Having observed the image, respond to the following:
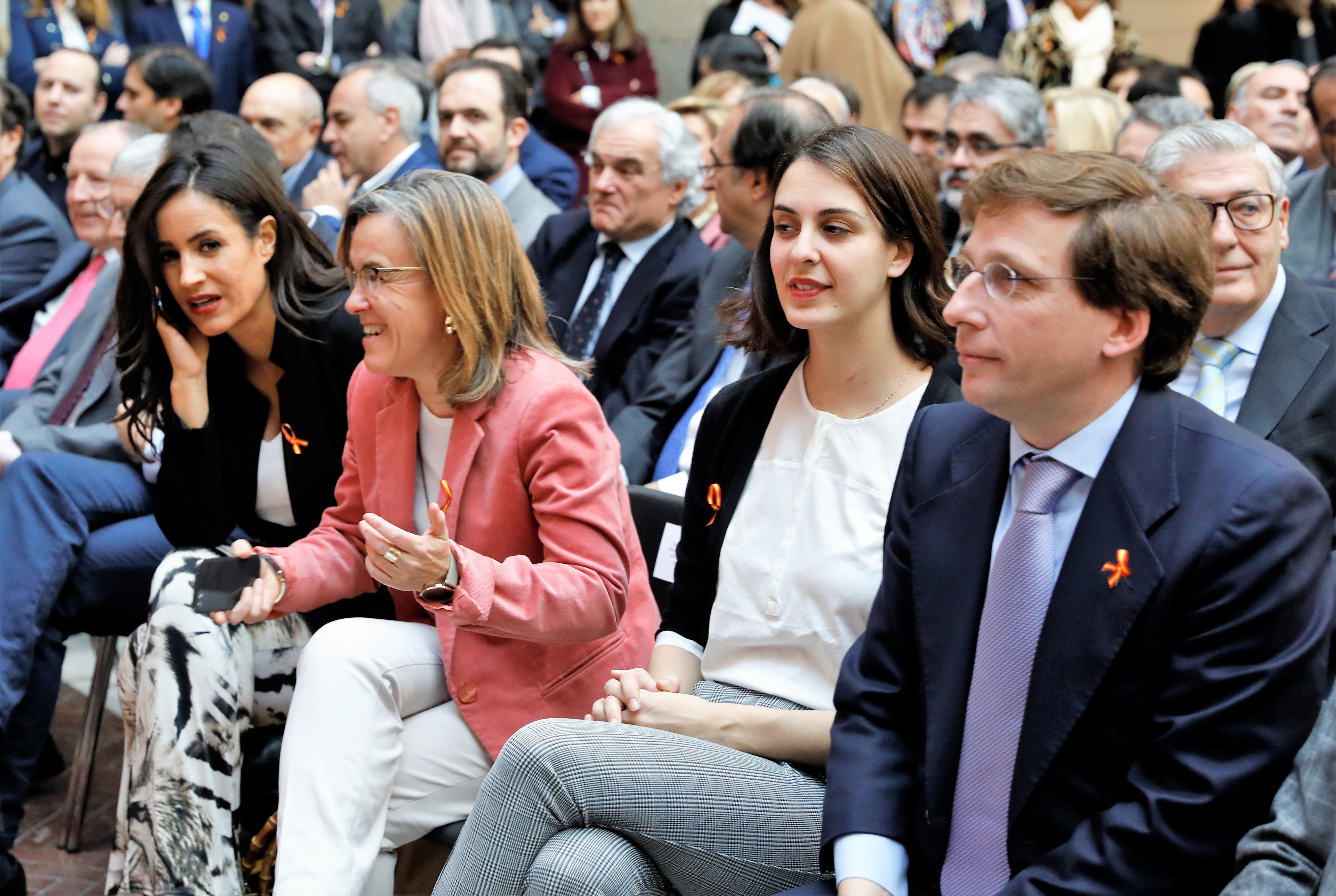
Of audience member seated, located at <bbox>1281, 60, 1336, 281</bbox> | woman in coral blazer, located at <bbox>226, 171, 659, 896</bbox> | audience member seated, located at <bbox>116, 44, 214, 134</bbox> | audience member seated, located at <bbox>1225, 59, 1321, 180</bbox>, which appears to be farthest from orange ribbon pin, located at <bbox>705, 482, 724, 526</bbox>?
audience member seated, located at <bbox>116, 44, 214, 134</bbox>

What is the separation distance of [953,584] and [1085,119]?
399cm

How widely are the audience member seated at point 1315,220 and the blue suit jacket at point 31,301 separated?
3976 millimetres

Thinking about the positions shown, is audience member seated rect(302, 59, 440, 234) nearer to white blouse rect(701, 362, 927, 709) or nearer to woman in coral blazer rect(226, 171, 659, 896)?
woman in coral blazer rect(226, 171, 659, 896)

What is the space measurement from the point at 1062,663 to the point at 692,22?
331 inches

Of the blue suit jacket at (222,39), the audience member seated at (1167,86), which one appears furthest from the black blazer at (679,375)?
the blue suit jacket at (222,39)

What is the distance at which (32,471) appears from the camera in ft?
10.7

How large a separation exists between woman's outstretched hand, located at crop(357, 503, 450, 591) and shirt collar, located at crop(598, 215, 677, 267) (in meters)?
2.23

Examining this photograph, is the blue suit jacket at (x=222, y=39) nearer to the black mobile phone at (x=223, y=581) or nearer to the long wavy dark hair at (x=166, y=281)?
the long wavy dark hair at (x=166, y=281)

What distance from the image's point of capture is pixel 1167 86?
5.91 m

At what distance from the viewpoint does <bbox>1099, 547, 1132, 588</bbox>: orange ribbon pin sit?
161 cm

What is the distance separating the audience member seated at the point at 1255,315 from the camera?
2.53 m

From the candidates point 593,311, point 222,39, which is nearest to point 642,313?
point 593,311

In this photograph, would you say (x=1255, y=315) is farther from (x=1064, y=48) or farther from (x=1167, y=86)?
(x=1064, y=48)

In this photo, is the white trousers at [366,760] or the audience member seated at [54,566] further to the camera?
the audience member seated at [54,566]
